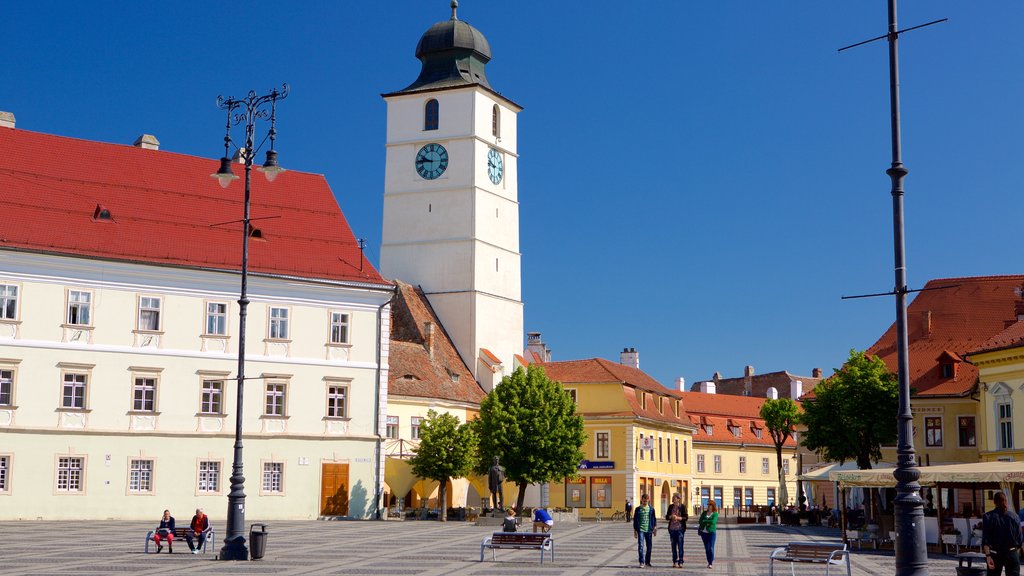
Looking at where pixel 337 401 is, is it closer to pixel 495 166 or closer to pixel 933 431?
pixel 933 431

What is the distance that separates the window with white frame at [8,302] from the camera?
43.3 meters

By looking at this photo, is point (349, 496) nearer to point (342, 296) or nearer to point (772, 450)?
point (342, 296)

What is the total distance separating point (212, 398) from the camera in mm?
47094

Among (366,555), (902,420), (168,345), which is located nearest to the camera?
(902,420)

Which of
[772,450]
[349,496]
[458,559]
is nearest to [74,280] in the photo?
[349,496]

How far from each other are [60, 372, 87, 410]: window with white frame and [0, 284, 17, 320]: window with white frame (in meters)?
2.81

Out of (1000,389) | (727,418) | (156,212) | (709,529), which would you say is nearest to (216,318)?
(156,212)

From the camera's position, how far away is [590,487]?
7038cm

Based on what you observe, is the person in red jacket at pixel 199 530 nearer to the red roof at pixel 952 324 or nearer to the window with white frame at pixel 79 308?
the window with white frame at pixel 79 308

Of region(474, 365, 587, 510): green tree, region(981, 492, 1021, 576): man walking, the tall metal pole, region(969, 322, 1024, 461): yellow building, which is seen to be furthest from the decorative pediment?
the tall metal pole

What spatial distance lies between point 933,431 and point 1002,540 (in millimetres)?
39435

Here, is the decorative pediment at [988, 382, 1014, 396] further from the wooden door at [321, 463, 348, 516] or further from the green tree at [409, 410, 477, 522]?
the wooden door at [321, 463, 348, 516]

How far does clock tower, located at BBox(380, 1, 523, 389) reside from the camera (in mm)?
70875

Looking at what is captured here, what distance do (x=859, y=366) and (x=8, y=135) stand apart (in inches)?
1378
